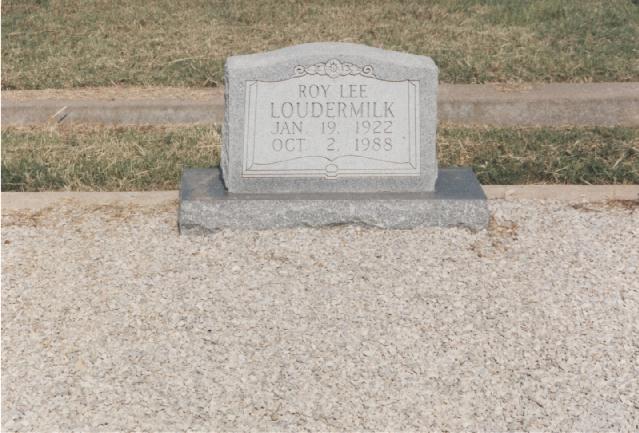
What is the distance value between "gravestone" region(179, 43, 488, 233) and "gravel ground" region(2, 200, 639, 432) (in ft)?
0.40

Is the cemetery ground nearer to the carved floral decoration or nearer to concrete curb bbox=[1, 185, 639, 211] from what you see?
concrete curb bbox=[1, 185, 639, 211]

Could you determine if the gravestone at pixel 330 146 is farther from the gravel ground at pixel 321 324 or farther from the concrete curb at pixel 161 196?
the concrete curb at pixel 161 196

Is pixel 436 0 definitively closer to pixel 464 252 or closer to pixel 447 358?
pixel 464 252

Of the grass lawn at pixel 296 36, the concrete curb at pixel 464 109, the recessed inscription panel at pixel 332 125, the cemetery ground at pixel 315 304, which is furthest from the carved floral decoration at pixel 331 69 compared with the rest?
the grass lawn at pixel 296 36

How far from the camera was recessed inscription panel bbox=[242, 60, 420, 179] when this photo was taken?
5.43 m

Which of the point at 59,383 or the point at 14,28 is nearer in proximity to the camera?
the point at 59,383

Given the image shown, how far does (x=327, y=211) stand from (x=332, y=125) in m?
0.45

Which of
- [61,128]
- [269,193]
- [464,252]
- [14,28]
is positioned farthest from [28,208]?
[14,28]

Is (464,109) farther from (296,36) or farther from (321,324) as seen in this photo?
(321,324)

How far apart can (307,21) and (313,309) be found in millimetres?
6136

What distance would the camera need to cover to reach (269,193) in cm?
555

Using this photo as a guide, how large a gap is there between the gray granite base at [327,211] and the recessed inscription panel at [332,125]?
155 millimetres

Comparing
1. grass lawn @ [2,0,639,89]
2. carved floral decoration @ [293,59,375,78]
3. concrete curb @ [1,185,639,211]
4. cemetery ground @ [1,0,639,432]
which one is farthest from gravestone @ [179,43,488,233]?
grass lawn @ [2,0,639,89]

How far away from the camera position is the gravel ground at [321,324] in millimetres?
3936
